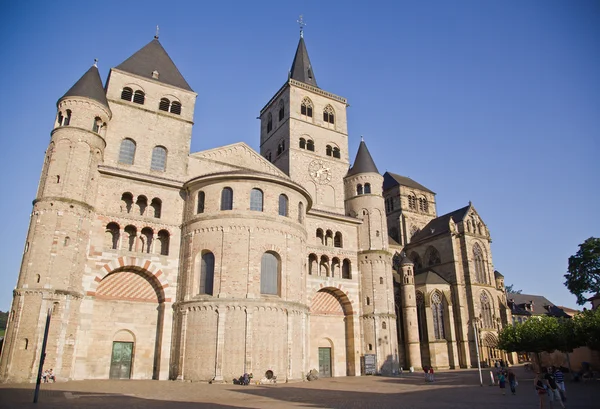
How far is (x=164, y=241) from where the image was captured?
97.7ft

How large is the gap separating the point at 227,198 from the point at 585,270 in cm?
4442

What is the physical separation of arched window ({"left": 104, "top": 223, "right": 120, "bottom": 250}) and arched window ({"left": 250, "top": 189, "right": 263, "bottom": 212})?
8.93m

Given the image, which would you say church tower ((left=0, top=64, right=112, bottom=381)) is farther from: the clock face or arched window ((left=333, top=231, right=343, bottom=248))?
the clock face

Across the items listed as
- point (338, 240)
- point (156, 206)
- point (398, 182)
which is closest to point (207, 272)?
point (156, 206)

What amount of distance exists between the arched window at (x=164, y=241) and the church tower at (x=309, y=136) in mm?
15573

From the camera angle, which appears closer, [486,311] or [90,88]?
[90,88]

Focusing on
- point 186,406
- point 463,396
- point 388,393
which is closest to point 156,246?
point 186,406

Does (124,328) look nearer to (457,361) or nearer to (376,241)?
(376,241)

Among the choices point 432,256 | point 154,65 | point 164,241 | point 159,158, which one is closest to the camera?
point 164,241

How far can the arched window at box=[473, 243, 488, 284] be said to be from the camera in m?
51.4

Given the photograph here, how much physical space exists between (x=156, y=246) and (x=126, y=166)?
6.36m

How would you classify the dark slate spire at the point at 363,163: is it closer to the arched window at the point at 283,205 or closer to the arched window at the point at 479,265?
the arched window at the point at 283,205

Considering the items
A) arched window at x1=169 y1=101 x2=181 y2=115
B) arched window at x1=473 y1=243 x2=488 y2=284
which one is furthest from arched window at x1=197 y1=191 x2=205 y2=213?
arched window at x1=473 y1=243 x2=488 y2=284

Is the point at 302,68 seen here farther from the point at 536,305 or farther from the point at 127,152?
the point at 536,305
